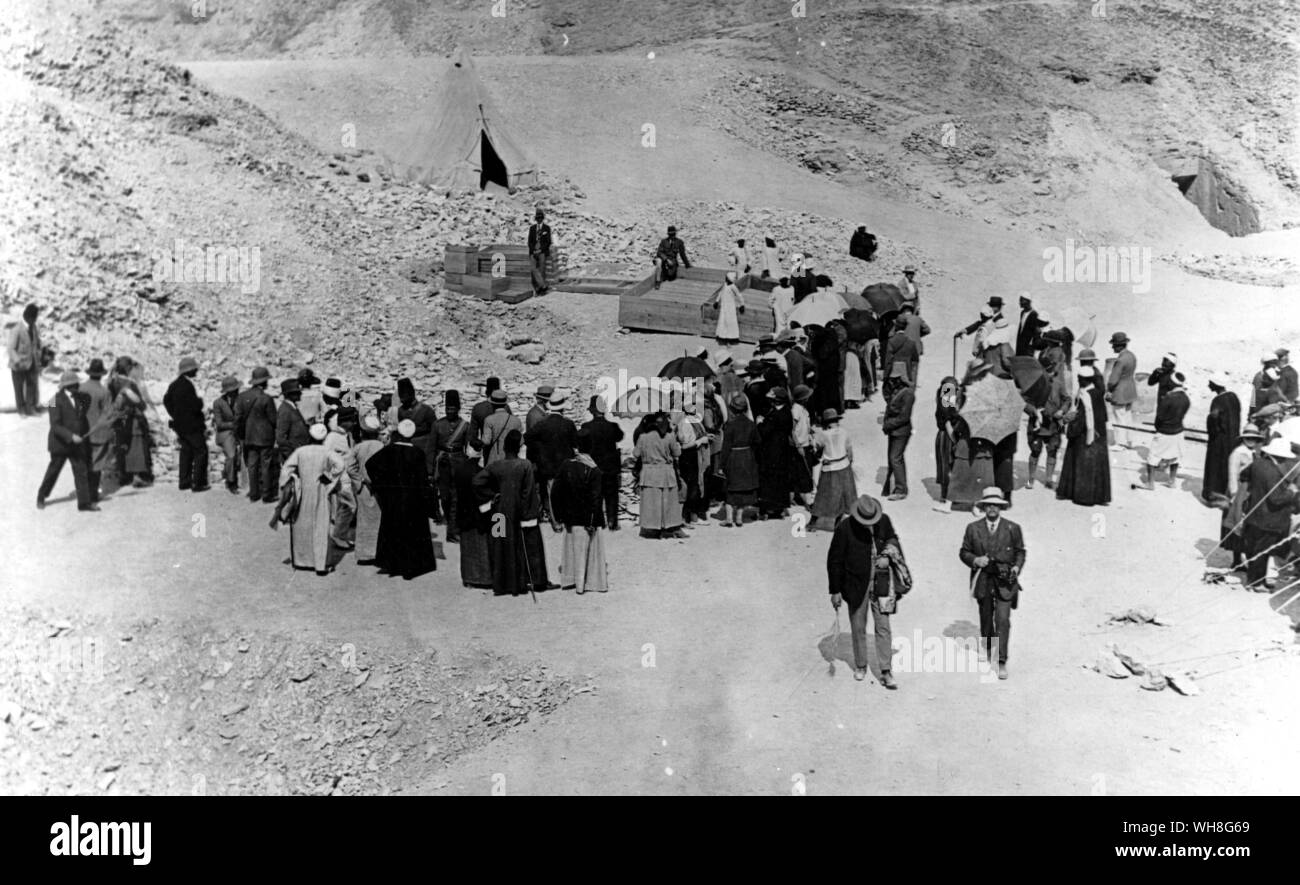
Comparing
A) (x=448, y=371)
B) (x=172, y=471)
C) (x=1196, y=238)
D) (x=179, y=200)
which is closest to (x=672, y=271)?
(x=448, y=371)

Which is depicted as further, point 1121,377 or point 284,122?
point 284,122

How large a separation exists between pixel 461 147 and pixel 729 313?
8.79 meters

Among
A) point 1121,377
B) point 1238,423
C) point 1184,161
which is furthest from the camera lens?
point 1184,161

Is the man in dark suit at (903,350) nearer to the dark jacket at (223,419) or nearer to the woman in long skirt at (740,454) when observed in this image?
the woman in long skirt at (740,454)

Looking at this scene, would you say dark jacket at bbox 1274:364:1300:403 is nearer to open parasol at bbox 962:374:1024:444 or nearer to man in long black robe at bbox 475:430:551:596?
open parasol at bbox 962:374:1024:444

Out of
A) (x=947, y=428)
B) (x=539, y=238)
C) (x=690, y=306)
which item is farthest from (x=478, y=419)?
(x=539, y=238)

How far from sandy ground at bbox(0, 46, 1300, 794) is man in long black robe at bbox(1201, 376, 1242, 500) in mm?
342

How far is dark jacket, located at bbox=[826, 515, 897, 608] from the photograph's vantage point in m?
11.1

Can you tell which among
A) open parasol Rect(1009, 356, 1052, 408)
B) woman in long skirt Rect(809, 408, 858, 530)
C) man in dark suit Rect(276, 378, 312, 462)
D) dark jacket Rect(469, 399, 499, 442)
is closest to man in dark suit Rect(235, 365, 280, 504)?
man in dark suit Rect(276, 378, 312, 462)

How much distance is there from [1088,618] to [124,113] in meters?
17.2

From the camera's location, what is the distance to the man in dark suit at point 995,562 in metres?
11.1

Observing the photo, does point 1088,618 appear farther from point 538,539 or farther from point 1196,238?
point 1196,238

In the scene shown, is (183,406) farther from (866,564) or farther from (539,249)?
(539,249)

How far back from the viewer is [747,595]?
1302 cm
